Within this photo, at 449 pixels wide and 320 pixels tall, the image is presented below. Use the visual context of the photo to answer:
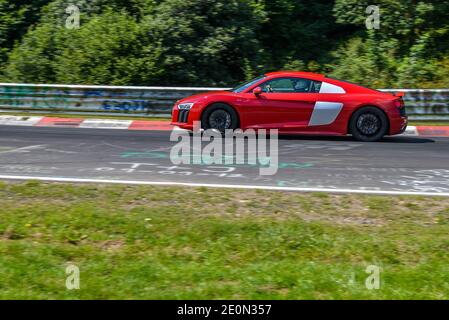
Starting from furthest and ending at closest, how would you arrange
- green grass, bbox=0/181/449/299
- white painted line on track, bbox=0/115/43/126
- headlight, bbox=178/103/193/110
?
white painted line on track, bbox=0/115/43/126
headlight, bbox=178/103/193/110
green grass, bbox=0/181/449/299

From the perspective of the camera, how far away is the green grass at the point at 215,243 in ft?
21.1

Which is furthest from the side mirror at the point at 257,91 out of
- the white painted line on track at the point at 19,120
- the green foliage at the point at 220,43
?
the white painted line on track at the point at 19,120

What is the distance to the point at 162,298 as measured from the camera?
20.2 feet

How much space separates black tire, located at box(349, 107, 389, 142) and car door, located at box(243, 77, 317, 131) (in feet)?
2.98

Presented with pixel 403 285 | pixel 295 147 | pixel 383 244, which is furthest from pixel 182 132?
pixel 403 285

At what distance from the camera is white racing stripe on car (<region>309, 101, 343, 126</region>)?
563 inches

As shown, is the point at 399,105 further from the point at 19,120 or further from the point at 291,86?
the point at 19,120

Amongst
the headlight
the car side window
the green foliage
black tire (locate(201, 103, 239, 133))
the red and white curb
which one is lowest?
the red and white curb

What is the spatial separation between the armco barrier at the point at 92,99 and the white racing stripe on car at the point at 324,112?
3.63 m

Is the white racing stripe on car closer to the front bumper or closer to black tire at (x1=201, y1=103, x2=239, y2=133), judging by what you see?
the front bumper

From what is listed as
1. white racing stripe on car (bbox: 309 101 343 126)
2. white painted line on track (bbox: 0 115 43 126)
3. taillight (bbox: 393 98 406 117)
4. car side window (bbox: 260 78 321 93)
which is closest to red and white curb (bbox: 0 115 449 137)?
white painted line on track (bbox: 0 115 43 126)

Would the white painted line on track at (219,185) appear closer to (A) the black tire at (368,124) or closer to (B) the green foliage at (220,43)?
(A) the black tire at (368,124)

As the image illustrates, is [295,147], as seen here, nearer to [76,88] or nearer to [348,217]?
[348,217]

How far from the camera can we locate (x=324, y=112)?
565 inches
